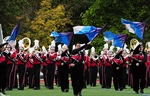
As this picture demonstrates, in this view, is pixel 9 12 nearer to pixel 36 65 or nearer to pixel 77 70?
pixel 36 65

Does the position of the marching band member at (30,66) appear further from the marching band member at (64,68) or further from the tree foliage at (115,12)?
the tree foliage at (115,12)

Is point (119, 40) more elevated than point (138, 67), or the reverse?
point (119, 40)

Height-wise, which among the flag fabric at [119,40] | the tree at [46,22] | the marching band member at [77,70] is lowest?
the marching band member at [77,70]

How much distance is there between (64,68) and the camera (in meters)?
28.9

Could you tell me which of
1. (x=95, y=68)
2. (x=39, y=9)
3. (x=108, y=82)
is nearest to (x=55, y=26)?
(x=39, y=9)

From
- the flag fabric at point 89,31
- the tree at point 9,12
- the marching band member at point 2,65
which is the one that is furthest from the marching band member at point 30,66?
the tree at point 9,12

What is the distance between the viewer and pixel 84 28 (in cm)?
2739

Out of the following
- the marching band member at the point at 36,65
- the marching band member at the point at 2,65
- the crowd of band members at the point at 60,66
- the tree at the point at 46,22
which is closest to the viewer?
the marching band member at the point at 2,65

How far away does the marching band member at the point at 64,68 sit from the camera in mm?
28375

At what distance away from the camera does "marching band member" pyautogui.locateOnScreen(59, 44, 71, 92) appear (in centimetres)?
2838

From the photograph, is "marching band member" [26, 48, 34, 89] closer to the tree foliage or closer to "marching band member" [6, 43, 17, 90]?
"marching band member" [6, 43, 17, 90]

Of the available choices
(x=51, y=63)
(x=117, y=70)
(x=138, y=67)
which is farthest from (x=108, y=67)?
(x=138, y=67)

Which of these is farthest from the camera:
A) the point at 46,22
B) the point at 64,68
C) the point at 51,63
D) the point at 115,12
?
the point at 46,22

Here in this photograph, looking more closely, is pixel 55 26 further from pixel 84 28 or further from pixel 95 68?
pixel 84 28
